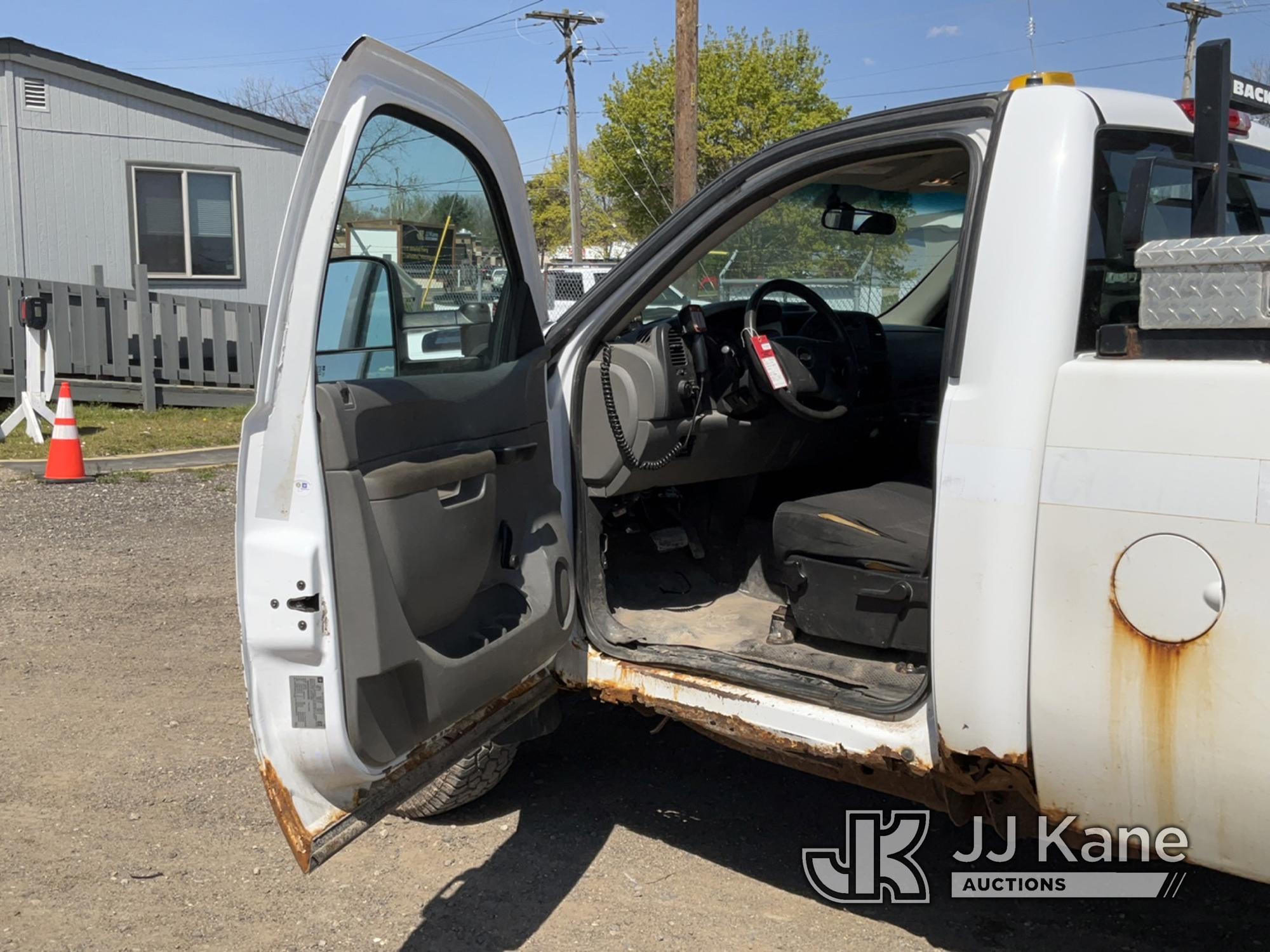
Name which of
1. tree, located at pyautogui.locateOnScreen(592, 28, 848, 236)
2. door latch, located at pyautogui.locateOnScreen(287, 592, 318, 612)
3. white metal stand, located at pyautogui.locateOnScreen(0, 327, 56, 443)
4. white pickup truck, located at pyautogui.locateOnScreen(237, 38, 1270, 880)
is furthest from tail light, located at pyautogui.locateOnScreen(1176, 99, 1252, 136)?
tree, located at pyautogui.locateOnScreen(592, 28, 848, 236)

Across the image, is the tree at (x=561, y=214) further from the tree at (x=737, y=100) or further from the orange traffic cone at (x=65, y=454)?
the orange traffic cone at (x=65, y=454)

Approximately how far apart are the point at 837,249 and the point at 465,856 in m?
2.33

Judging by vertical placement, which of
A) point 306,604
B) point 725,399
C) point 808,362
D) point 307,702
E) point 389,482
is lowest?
point 307,702

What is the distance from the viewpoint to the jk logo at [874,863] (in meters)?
3.28

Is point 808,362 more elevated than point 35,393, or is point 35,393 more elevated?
point 808,362

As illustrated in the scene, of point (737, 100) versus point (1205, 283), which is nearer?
point (1205, 283)

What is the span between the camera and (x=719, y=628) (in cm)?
362

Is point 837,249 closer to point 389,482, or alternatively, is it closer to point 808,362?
point 808,362

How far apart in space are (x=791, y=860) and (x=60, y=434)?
284 inches

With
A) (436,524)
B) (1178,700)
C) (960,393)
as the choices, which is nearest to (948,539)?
(960,393)

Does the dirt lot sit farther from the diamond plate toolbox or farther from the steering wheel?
the diamond plate toolbox

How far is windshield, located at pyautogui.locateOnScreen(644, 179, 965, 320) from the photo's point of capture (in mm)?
3719

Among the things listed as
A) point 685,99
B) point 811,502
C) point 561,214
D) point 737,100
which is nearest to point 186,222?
point 685,99

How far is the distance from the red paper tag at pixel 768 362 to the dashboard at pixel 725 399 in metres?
0.15
